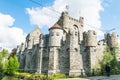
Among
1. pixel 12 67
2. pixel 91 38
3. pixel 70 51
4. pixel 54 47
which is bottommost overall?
pixel 12 67

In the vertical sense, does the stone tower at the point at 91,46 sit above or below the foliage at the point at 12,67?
above

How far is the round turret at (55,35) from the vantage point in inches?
1927

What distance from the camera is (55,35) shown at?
162ft

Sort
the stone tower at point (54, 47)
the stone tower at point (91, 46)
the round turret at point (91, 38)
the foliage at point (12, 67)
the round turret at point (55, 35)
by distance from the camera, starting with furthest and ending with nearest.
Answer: the foliage at point (12, 67)
the round turret at point (55, 35)
the round turret at point (91, 38)
the stone tower at point (54, 47)
the stone tower at point (91, 46)

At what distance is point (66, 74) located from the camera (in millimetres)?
45969

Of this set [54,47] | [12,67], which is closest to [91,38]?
[54,47]

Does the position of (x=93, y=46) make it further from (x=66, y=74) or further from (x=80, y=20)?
(x=80, y=20)

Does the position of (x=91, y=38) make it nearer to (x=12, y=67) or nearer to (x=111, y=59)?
(x=111, y=59)

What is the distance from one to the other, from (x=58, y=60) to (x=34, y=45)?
1174 cm

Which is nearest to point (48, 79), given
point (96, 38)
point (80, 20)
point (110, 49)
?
point (96, 38)

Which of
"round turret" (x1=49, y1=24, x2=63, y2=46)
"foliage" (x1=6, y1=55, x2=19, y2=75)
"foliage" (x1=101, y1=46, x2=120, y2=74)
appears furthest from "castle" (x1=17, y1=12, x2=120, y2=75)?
"foliage" (x1=6, y1=55, x2=19, y2=75)

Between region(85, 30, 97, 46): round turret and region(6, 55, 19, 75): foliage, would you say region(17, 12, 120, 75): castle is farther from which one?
region(6, 55, 19, 75): foliage

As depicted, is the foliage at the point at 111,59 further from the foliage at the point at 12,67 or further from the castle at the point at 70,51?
the foliage at the point at 12,67

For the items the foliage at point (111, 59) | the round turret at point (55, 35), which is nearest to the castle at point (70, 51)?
the round turret at point (55, 35)
